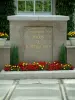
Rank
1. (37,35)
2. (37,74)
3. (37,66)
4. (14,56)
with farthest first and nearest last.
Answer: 1. (37,35)
2. (14,56)
3. (37,66)
4. (37,74)

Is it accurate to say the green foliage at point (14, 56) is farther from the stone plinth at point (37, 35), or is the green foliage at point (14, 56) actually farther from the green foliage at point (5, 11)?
the green foliage at point (5, 11)

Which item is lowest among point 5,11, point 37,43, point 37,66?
point 37,66

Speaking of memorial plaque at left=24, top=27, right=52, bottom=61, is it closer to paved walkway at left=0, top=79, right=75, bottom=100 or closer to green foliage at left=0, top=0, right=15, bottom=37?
paved walkway at left=0, top=79, right=75, bottom=100

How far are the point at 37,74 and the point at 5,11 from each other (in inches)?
436

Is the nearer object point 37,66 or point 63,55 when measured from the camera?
point 37,66

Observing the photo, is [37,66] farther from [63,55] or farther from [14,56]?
[63,55]

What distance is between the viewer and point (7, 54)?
12.7 m

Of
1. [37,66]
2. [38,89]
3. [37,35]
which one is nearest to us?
[38,89]

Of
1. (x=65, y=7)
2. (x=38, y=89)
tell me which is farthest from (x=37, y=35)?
(x=65, y=7)

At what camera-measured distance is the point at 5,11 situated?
22.2 m

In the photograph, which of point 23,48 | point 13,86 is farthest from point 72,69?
point 13,86

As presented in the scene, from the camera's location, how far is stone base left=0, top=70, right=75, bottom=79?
38.4ft

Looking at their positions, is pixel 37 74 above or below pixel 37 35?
below

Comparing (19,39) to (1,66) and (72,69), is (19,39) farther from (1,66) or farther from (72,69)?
(72,69)
